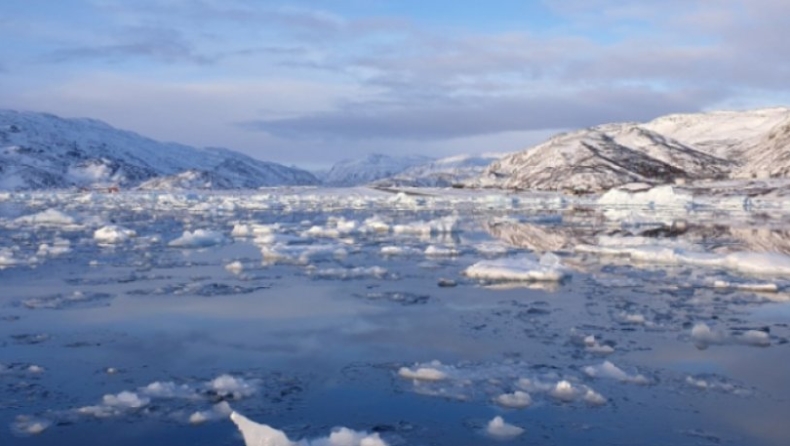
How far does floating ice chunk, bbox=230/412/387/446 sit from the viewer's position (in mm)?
5812

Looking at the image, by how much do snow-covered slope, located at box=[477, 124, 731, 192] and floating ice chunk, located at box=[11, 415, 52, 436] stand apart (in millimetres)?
108047

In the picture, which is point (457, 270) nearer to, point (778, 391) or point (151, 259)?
point (151, 259)

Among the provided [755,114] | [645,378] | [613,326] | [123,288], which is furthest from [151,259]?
[755,114]

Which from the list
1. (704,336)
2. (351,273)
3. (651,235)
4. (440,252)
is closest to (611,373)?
(704,336)

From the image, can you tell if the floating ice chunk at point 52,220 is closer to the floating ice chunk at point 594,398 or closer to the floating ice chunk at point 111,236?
the floating ice chunk at point 111,236

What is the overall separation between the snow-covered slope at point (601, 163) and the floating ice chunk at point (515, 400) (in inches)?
→ 4187

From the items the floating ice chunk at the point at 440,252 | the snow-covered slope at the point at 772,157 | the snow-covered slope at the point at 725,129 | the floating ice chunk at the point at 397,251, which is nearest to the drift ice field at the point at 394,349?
the floating ice chunk at the point at 440,252

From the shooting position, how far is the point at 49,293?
13344 mm

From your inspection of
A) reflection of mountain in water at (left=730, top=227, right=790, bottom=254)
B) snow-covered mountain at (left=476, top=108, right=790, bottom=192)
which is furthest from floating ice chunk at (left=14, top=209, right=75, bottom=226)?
snow-covered mountain at (left=476, top=108, right=790, bottom=192)

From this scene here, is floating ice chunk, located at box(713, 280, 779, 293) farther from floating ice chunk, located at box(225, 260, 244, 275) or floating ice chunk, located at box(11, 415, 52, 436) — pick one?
floating ice chunk, located at box(11, 415, 52, 436)

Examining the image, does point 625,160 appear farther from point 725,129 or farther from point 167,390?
point 167,390

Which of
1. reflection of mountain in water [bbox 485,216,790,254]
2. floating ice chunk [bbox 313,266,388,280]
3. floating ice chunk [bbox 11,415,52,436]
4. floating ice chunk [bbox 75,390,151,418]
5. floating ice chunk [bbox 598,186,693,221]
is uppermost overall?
floating ice chunk [bbox 598,186,693,221]

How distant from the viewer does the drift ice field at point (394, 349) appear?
21.6 feet

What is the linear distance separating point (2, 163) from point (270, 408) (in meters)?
200
